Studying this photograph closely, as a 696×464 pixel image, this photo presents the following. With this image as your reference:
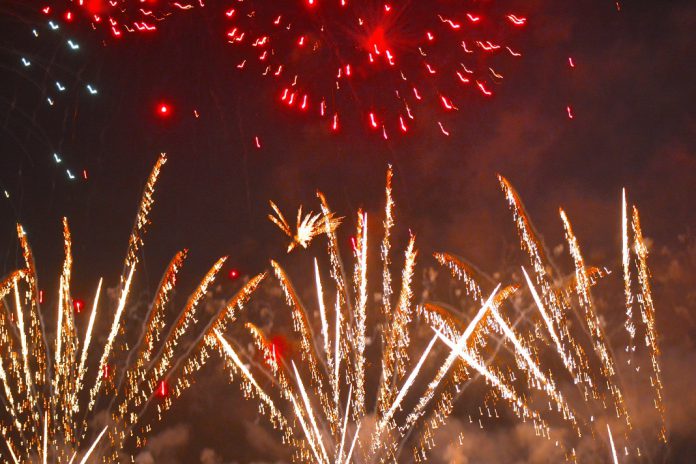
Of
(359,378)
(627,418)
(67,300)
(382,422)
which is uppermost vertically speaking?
(67,300)

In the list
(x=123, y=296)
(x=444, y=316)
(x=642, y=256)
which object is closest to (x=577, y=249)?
(x=642, y=256)

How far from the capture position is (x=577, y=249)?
23.8m

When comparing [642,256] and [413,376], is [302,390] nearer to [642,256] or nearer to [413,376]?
[413,376]

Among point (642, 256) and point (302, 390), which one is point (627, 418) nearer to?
point (642, 256)

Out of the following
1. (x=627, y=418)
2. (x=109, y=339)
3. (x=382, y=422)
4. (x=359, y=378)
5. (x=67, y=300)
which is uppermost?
(x=67, y=300)

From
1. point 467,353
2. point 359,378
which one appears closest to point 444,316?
point 467,353

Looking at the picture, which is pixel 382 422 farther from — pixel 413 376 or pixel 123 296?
pixel 123 296

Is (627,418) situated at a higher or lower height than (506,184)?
lower

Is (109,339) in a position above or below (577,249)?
above

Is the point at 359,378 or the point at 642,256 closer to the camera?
the point at 642,256

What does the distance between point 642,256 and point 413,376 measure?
770 cm

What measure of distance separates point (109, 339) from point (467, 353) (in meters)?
10.8

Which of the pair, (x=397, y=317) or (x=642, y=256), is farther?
(x=397, y=317)

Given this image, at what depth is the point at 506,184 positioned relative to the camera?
24.4m
